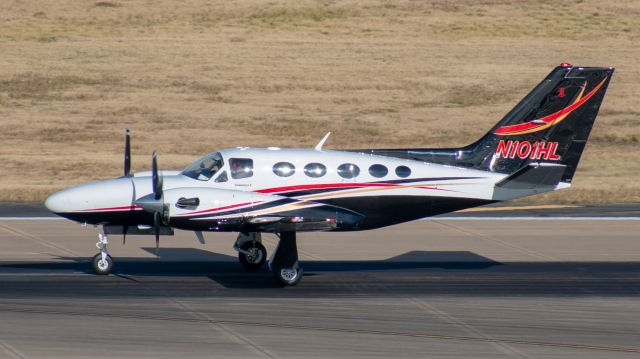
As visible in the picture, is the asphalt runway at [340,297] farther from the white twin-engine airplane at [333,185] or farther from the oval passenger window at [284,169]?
the oval passenger window at [284,169]

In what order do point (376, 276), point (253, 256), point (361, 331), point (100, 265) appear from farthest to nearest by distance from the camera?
point (253, 256)
point (376, 276)
point (100, 265)
point (361, 331)

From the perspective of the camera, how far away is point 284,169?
22656 millimetres

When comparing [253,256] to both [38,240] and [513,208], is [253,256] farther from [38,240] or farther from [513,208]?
[513,208]

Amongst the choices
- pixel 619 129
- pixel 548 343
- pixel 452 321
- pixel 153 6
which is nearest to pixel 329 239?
pixel 452 321

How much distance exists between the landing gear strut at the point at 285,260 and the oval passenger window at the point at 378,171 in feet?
7.54

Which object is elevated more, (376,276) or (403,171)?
(403,171)

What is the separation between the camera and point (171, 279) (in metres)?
22.7

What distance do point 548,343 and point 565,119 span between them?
7532 mm

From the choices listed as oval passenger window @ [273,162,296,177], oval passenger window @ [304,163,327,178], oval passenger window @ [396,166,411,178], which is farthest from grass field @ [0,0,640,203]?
oval passenger window @ [304,163,327,178]

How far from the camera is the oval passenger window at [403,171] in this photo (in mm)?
23141

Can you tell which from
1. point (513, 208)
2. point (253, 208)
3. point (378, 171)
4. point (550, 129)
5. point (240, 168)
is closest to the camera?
point (253, 208)

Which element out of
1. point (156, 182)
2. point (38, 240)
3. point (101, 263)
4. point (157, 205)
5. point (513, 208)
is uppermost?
point (156, 182)

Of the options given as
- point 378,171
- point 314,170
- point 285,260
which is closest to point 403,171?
point 378,171

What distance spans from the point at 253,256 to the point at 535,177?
614 centimetres
